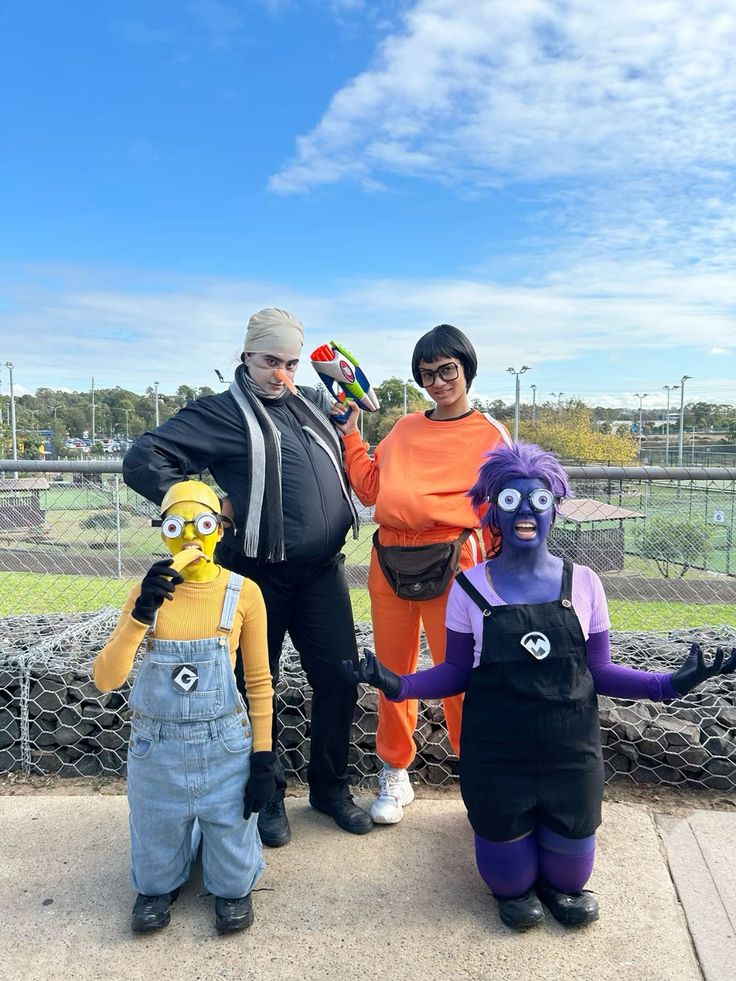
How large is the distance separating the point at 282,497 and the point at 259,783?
0.92 m

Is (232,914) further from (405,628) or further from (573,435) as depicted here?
(573,435)

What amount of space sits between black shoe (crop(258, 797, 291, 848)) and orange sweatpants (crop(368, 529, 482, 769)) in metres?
0.52

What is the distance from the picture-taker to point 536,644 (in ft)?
6.97

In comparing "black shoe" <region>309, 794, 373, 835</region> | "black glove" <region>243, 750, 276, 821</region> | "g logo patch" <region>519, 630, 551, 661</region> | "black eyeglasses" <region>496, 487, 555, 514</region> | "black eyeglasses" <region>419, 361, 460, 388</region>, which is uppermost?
"black eyeglasses" <region>419, 361, 460, 388</region>

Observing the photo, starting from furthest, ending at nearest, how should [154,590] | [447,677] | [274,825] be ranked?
1. [274,825]
2. [447,677]
3. [154,590]

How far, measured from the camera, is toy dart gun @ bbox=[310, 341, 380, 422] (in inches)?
111

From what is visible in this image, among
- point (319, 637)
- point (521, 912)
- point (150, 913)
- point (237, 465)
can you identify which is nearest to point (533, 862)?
point (521, 912)

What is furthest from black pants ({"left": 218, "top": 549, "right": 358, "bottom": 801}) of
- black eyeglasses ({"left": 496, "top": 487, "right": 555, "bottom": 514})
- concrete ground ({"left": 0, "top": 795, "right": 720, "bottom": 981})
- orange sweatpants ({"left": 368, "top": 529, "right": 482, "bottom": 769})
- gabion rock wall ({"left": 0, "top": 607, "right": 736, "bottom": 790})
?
black eyeglasses ({"left": 496, "top": 487, "right": 555, "bottom": 514})

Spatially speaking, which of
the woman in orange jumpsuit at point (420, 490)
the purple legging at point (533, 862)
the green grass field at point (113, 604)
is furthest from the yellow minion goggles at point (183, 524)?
the green grass field at point (113, 604)

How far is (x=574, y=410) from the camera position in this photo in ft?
157

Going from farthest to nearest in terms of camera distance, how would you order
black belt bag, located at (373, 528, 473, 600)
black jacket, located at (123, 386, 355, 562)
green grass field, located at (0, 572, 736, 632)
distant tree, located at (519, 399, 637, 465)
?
1. distant tree, located at (519, 399, 637, 465)
2. green grass field, located at (0, 572, 736, 632)
3. black belt bag, located at (373, 528, 473, 600)
4. black jacket, located at (123, 386, 355, 562)

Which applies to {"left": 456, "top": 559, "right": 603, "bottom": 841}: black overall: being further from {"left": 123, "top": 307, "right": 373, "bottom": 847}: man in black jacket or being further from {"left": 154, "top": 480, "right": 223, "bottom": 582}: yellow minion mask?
{"left": 154, "top": 480, "right": 223, "bottom": 582}: yellow minion mask

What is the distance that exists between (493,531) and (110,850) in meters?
1.83

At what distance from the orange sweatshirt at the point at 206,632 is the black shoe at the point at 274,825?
0.60m
